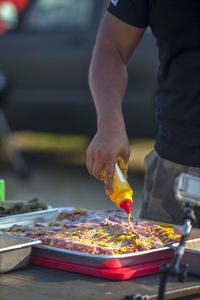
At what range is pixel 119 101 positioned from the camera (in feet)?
6.50

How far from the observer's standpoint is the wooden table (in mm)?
1445

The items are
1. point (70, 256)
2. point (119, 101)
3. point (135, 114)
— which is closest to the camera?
point (70, 256)

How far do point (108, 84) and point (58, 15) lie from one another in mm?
4810

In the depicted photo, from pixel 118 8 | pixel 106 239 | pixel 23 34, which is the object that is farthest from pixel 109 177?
pixel 23 34

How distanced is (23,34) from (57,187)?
5.42ft

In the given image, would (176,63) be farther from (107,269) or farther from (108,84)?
(107,269)

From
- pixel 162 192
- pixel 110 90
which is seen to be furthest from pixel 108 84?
pixel 162 192

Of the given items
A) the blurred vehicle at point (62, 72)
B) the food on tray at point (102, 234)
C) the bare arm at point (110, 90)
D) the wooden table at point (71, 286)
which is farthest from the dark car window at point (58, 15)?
the wooden table at point (71, 286)

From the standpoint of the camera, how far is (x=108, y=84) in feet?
6.63

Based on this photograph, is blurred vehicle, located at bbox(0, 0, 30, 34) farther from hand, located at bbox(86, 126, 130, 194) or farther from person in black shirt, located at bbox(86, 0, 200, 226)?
hand, located at bbox(86, 126, 130, 194)

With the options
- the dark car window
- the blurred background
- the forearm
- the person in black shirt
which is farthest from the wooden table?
the dark car window

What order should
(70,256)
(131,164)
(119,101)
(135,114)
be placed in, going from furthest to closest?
(131,164) < (135,114) < (119,101) < (70,256)

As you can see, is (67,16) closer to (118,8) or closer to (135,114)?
(135,114)

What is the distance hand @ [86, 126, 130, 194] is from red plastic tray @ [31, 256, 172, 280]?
22 cm
